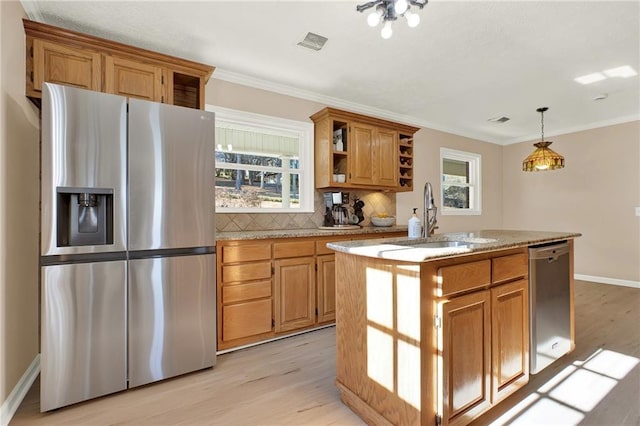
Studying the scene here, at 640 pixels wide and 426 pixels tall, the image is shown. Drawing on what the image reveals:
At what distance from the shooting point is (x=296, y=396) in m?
2.03

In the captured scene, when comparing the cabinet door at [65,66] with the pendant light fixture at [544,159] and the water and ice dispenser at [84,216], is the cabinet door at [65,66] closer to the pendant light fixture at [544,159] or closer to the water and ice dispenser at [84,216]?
the water and ice dispenser at [84,216]

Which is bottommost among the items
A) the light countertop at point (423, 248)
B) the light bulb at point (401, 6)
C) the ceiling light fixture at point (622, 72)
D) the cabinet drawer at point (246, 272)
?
the cabinet drawer at point (246, 272)

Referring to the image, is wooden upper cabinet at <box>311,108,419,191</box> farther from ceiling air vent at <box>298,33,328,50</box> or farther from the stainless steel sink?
the stainless steel sink

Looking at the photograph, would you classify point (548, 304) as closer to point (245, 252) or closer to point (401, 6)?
point (401, 6)

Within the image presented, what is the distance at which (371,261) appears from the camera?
1.71 meters

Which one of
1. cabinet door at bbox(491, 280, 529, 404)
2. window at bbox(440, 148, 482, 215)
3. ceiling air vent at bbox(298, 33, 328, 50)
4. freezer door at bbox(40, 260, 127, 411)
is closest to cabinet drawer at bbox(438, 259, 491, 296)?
cabinet door at bbox(491, 280, 529, 404)

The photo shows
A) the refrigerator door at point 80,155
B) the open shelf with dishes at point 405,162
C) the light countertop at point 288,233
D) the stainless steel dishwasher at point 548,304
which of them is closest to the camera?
the refrigerator door at point 80,155

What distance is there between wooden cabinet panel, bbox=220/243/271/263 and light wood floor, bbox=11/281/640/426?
798mm

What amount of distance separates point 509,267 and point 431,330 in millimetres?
763

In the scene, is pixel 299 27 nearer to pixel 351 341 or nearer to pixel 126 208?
pixel 126 208

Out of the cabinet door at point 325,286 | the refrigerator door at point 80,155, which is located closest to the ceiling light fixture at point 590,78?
the cabinet door at point 325,286

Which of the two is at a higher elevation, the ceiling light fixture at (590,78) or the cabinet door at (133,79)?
the ceiling light fixture at (590,78)

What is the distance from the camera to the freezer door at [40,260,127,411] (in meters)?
1.85

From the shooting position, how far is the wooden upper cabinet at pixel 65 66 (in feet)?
7.09
